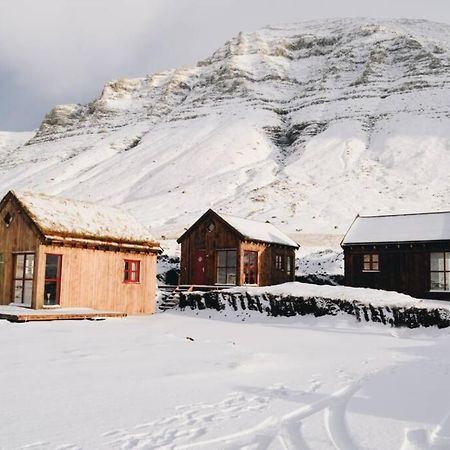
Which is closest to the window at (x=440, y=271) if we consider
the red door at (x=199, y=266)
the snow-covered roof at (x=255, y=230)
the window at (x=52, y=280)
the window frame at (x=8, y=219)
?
the snow-covered roof at (x=255, y=230)

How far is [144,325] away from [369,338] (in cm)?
777

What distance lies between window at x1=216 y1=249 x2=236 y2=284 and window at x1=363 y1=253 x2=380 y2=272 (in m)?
7.44

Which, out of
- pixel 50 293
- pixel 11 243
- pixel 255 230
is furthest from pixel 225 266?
pixel 11 243

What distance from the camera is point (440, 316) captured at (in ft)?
56.2

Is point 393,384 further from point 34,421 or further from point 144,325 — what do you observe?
point 144,325

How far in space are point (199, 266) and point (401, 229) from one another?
11791 mm

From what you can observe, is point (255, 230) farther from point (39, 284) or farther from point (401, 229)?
point (39, 284)

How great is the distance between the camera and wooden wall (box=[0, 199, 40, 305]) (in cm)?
1959

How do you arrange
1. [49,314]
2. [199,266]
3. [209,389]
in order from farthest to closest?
1. [199,266]
2. [49,314]
3. [209,389]

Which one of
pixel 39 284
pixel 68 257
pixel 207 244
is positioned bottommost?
pixel 39 284

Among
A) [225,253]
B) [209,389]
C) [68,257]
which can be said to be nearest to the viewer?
[209,389]

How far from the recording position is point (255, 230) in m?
30.1

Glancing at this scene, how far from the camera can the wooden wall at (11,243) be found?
19.6 meters

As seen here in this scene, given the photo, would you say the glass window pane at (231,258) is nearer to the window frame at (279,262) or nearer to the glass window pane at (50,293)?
the window frame at (279,262)
